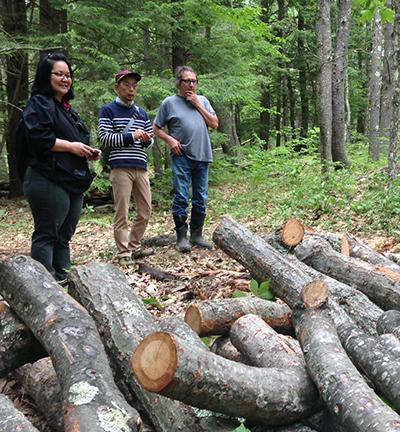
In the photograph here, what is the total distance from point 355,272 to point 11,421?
2.91 m

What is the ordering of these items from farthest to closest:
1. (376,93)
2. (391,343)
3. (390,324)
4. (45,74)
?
1. (376,93)
2. (45,74)
3. (390,324)
4. (391,343)

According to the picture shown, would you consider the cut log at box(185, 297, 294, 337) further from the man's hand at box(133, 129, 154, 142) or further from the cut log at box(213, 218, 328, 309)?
the man's hand at box(133, 129, 154, 142)

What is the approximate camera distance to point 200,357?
1.75 m

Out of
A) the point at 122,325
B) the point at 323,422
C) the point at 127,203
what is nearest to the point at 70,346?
the point at 122,325

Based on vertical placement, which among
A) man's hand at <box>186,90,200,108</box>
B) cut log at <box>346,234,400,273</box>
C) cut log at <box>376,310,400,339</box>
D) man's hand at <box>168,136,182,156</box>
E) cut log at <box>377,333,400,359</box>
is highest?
man's hand at <box>186,90,200,108</box>

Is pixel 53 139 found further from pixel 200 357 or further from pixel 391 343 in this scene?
pixel 391 343

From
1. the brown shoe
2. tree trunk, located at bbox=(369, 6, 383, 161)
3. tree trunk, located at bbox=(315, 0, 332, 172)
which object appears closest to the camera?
the brown shoe

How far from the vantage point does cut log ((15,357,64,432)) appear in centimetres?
216

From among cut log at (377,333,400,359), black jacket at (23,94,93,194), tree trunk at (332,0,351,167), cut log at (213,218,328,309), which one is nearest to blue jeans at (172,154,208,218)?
cut log at (213,218,328,309)

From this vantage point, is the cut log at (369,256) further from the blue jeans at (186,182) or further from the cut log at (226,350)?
the blue jeans at (186,182)

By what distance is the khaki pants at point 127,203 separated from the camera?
17.6 feet

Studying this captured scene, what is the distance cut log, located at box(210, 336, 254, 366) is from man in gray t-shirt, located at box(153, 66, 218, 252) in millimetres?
3070

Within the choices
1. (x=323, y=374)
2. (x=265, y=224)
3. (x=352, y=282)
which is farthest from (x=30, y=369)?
(x=265, y=224)

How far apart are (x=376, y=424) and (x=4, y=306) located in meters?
2.28
